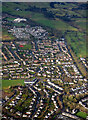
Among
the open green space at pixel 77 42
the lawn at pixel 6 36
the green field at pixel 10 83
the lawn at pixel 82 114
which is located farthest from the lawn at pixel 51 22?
the lawn at pixel 82 114

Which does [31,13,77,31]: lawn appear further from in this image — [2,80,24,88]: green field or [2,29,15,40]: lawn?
[2,80,24,88]: green field

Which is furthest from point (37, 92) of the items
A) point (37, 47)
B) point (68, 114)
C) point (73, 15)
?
point (73, 15)

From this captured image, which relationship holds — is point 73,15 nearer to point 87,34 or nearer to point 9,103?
point 87,34

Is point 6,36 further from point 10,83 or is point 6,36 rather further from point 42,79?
point 10,83

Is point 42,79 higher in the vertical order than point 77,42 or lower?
lower

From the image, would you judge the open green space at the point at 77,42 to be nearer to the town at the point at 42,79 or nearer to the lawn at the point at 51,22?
the town at the point at 42,79

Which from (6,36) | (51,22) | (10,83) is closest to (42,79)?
(10,83)

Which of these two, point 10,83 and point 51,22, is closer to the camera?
point 10,83

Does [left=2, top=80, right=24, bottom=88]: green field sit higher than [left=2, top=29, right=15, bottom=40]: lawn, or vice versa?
[left=2, top=29, right=15, bottom=40]: lawn

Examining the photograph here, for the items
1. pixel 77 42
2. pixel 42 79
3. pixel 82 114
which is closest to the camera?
pixel 82 114

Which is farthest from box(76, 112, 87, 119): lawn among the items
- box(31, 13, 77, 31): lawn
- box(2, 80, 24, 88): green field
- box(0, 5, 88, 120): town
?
box(31, 13, 77, 31): lawn

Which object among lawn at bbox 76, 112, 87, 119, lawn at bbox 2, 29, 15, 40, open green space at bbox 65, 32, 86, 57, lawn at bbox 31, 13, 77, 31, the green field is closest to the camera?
lawn at bbox 76, 112, 87, 119
